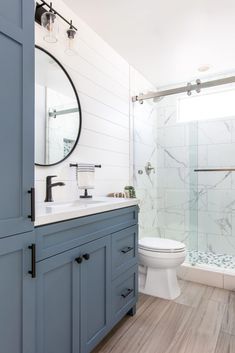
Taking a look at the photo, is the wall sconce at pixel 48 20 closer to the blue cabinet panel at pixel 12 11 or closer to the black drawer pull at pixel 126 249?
the blue cabinet panel at pixel 12 11

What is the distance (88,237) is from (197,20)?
2.00m

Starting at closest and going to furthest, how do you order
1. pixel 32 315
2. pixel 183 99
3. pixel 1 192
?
pixel 1 192
pixel 32 315
pixel 183 99

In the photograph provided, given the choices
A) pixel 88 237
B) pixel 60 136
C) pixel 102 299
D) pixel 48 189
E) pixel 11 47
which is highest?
pixel 11 47

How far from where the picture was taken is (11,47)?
3.05 feet

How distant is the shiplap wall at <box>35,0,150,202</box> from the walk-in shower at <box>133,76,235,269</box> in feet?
0.90

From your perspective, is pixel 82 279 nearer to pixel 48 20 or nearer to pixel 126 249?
pixel 126 249

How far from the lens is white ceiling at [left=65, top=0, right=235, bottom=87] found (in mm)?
1853

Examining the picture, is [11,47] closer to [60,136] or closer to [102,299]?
[60,136]

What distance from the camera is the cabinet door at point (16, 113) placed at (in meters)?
0.90

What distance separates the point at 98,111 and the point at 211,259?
2.18 metres

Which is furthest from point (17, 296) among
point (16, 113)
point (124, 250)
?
point (124, 250)

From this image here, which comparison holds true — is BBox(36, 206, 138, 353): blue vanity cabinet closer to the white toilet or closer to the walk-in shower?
the white toilet

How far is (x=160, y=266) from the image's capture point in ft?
7.05

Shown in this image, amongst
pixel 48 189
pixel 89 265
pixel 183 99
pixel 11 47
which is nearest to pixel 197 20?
pixel 183 99
